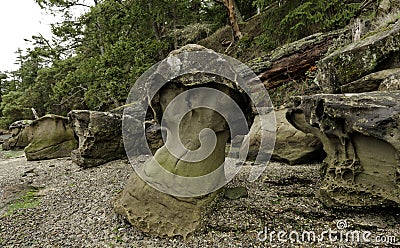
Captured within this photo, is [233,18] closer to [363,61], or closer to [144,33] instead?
[144,33]

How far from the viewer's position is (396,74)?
3803mm

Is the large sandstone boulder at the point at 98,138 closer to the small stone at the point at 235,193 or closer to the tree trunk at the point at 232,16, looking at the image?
the small stone at the point at 235,193

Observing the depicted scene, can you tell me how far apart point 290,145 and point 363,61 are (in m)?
2.44

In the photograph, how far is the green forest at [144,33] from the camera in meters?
9.59

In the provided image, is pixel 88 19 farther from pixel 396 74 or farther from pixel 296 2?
pixel 396 74

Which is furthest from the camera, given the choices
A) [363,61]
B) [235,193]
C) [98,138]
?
[98,138]

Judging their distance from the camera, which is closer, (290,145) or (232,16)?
(290,145)

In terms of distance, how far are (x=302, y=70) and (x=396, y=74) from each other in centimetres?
457

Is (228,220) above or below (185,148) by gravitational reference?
below

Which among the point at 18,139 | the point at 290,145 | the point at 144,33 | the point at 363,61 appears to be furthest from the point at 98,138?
the point at 18,139

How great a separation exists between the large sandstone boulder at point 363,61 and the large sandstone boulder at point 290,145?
1363 mm

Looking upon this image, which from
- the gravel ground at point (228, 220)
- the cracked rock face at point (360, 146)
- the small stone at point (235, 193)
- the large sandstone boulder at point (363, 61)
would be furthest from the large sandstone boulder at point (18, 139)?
the cracked rock face at point (360, 146)

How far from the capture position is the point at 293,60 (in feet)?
26.6

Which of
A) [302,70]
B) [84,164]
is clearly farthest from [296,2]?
[84,164]
